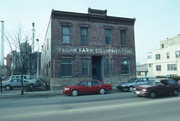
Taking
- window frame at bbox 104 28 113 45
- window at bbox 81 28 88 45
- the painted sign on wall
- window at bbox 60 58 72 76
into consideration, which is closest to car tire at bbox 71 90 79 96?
window at bbox 60 58 72 76

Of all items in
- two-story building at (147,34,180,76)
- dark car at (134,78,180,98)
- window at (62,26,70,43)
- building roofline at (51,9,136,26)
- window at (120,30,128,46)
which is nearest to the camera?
dark car at (134,78,180,98)

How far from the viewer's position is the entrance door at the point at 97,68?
2052 centimetres

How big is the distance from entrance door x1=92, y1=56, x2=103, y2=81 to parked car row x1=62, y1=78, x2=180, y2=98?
498cm

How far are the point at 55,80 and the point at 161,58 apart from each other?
39.6 meters

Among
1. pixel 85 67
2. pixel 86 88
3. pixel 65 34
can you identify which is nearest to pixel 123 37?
pixel 85 67

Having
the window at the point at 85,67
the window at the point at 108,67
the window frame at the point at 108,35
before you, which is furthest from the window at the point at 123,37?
the window at the point at 85,67

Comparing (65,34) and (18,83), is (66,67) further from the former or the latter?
(18,83)

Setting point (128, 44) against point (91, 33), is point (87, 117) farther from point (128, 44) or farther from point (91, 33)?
point (128, 44)

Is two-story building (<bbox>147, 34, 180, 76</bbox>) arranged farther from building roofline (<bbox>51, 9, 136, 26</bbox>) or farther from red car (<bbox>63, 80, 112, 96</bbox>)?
red car (<bbox>63, 80, 112, 96</bbox>)

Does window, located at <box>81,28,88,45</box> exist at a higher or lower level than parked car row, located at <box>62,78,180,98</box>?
higher

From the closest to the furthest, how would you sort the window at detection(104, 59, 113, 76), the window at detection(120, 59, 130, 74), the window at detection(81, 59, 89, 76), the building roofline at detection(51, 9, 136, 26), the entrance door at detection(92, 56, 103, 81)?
1. the building roofline at detection(51, 9, 136, 26)
2. the window at detection(81, 59, 89, 76)
3. the window at detection(104, 59, 113, 76)
4. the entrance door at detection(92, 56, 103, 81)
5. the window at detection(120, 59, 130, 74)

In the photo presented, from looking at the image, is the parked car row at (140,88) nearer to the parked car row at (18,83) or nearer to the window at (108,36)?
the window at (108,36)

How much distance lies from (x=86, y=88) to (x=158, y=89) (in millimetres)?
6361

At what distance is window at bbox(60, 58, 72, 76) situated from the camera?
1788 cm
